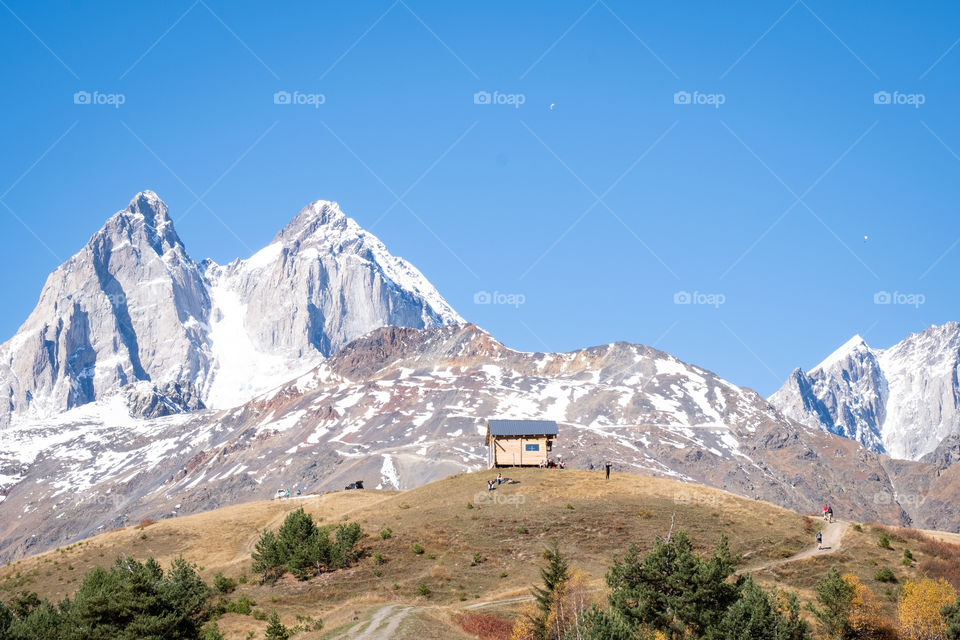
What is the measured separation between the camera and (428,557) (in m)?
87.9

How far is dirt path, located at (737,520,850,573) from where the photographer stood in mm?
82312

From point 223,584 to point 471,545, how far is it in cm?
2147

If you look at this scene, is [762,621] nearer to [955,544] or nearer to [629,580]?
[629,580]

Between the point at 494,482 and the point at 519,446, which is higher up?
the point at 519,446

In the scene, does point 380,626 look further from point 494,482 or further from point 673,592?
→ point 494,482

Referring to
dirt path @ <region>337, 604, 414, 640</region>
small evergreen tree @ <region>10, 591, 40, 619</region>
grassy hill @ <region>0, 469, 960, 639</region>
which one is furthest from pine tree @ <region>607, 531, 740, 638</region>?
small evergreen tree @ <region>10, 591, 40, 619</region>

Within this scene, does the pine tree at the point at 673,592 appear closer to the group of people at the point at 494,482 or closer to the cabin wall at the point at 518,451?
the group of people at the point at 494,482

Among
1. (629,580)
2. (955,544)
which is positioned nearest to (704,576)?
(629,580)

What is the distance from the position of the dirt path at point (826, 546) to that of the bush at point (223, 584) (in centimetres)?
4220

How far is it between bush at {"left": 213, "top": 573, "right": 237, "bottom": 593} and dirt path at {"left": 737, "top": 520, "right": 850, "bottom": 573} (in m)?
42.2

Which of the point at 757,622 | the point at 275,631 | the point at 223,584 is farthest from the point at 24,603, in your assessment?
the point at 757,622

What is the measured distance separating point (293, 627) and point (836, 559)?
1752 inches

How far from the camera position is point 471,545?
295 feet

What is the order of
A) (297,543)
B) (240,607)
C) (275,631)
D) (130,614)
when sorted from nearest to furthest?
(275,631) → (130,614) → (240,607) → (297,543)
